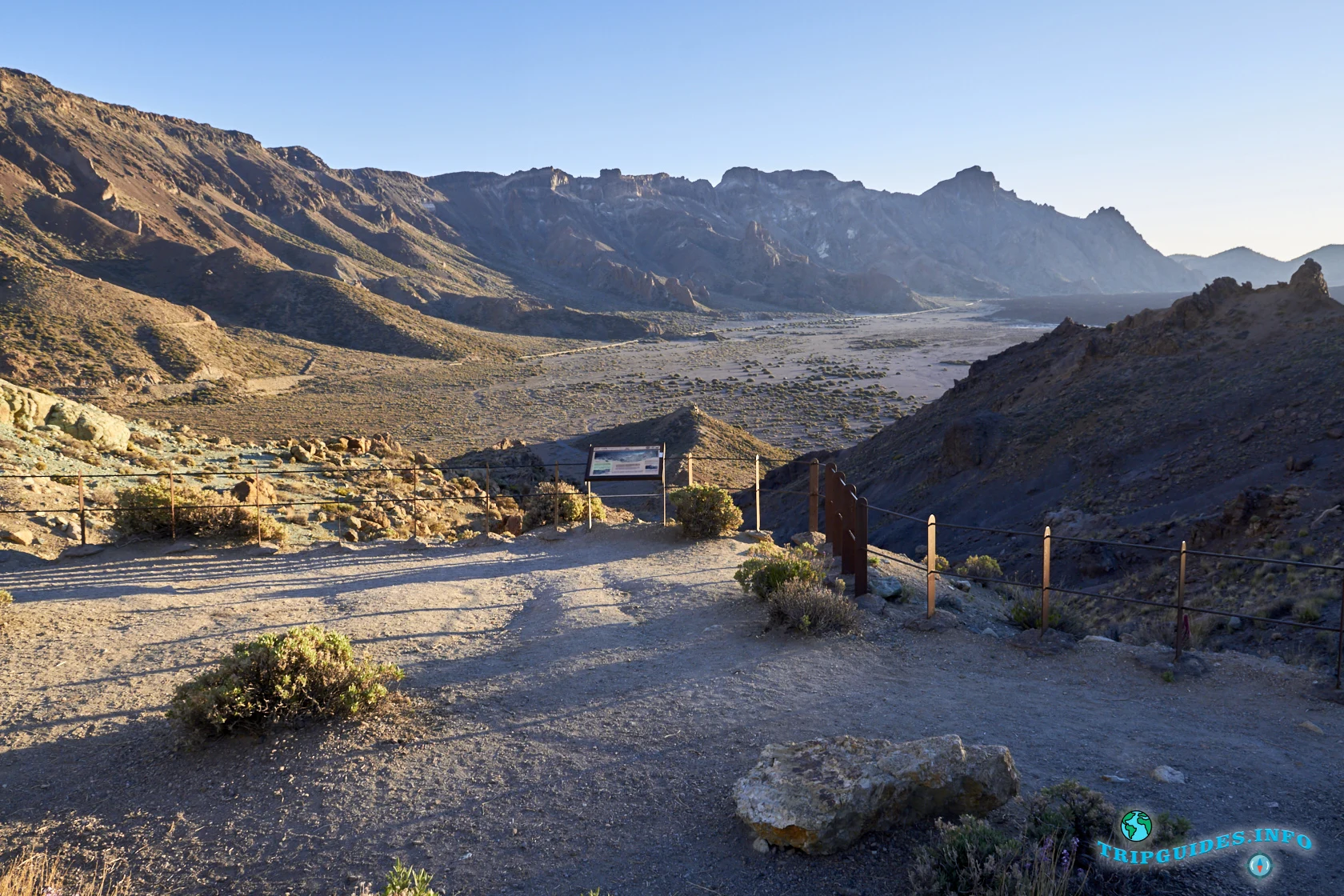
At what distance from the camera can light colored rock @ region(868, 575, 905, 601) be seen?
9.84 m

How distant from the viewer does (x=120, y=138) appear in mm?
109938

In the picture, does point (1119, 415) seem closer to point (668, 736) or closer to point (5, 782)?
point (668, 736)

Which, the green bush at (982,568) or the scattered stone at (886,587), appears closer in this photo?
the scattered stone at (886,587)

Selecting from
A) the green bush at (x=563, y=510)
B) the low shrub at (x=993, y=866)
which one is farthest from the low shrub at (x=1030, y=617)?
the green bush at (x=563, y=510)

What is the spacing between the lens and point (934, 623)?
889 cm

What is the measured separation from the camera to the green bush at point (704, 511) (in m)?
13.3

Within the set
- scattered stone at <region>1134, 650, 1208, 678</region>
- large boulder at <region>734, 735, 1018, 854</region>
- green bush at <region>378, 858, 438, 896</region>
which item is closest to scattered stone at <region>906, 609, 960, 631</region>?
scattered stone at <region>1134, 650, 1208, 678</region>

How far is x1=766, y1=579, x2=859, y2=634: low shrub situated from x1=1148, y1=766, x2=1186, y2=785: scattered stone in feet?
A: 11.4

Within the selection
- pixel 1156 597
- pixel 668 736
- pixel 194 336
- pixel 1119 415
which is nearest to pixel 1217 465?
pixel 1119 415

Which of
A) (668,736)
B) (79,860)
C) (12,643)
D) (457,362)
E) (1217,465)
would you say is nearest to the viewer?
(79,860)

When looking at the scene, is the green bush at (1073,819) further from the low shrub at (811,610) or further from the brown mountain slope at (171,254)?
the brown mountain slope at (171,254)

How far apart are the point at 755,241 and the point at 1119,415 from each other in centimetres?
16789

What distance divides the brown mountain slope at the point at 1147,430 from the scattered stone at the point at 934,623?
339 inches

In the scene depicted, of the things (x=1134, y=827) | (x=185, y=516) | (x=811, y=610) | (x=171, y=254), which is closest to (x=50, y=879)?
(x=1134, y=827)
